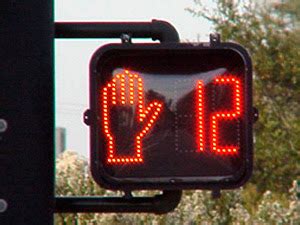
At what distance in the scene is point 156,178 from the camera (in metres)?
4.35

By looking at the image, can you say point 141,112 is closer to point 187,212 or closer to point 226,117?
point 226,117

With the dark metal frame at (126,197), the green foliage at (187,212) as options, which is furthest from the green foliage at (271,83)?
the dark metal frame at (126,197)

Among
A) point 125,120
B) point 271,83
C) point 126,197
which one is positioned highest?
point 125,120

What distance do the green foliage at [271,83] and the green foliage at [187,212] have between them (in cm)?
1088

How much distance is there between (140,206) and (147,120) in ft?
0.93

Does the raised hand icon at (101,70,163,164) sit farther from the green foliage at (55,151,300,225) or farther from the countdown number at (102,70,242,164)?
the green foliage at (55,151,300,225)

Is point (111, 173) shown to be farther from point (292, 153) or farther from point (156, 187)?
point (292, 153)

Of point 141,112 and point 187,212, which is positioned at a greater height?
point 141,112

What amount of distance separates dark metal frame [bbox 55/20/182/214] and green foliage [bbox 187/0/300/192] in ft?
82.7

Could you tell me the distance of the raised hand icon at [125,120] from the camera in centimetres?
440

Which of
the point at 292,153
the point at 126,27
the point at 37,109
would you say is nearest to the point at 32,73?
the point at 37,109

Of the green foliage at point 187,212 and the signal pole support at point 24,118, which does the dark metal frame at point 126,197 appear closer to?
the signal pole support at point 24,118

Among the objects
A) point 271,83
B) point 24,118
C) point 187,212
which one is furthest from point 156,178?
point 271,83

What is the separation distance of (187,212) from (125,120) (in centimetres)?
1354
